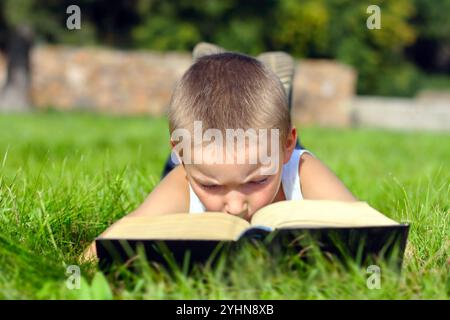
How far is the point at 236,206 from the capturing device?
7.90 feet

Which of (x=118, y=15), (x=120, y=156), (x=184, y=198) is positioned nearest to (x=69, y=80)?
(x=118, y=15)

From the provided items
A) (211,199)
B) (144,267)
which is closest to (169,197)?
(211,199)

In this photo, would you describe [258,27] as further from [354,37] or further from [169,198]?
[169,198]

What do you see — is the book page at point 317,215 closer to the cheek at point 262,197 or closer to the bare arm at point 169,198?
the cheek at point 262,197

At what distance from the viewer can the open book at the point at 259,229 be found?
77.2 inches

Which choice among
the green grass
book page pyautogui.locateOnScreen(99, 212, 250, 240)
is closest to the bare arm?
the green grass

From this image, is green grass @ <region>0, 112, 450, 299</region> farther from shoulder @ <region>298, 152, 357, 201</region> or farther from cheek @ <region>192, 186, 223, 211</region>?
cheek @ <region>192, 186, 223, 211</region>

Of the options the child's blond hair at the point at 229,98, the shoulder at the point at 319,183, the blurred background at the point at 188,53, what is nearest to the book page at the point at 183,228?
the child's blond hair at the point at 229,98

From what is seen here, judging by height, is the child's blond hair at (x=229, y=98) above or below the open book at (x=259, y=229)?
above

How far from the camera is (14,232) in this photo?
8.06 ft

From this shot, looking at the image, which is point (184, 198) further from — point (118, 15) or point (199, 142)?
point (118, 15)

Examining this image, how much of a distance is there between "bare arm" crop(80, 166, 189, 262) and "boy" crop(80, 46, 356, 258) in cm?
1

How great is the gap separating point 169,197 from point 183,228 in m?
0.72

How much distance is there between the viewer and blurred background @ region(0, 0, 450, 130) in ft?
59.6
